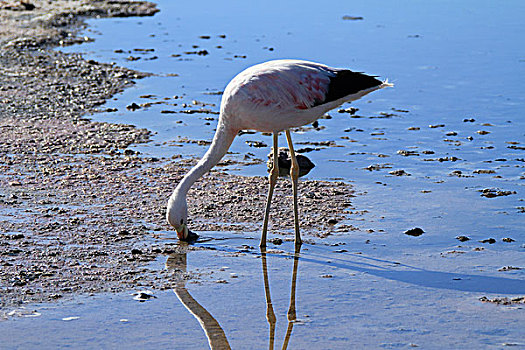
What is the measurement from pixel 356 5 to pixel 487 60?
6.66 meters

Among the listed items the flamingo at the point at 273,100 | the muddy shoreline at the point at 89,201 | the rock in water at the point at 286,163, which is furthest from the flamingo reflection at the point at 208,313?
the rock in water at the point at 286,163

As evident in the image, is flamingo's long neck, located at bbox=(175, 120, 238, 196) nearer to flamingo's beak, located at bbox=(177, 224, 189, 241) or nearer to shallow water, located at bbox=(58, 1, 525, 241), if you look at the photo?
flamingo's beak, located at bbox=(177, 224, 189, 241)

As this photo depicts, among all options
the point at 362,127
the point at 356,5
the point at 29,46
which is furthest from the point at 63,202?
the point at 356,5

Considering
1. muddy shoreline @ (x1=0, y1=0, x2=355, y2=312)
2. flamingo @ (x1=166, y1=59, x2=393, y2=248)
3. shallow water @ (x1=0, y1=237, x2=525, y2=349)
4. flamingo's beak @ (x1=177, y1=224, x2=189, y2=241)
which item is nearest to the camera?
shallow water @ (x1=0, y1=237, x2=525, y2=349)

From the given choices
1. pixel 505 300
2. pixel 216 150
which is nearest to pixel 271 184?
pixel 216 150

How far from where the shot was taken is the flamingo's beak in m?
6.73

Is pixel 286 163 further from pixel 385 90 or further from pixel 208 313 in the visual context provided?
pixel 385 90

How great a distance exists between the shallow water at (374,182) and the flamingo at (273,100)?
439mm

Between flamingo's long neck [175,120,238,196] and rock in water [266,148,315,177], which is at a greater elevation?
flamingo's long neck [175,120,238,196]

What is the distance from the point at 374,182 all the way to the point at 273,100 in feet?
6.70

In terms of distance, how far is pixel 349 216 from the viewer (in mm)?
7367

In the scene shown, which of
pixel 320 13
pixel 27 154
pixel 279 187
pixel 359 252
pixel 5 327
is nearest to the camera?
pixel 5 327

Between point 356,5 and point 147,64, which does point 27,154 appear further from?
point 356,5

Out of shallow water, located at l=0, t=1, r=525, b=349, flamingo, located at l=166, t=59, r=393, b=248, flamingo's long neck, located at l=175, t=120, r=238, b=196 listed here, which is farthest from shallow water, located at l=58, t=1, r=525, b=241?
flamingo's long neck, located at l=175, t=120, r=238, b=196
